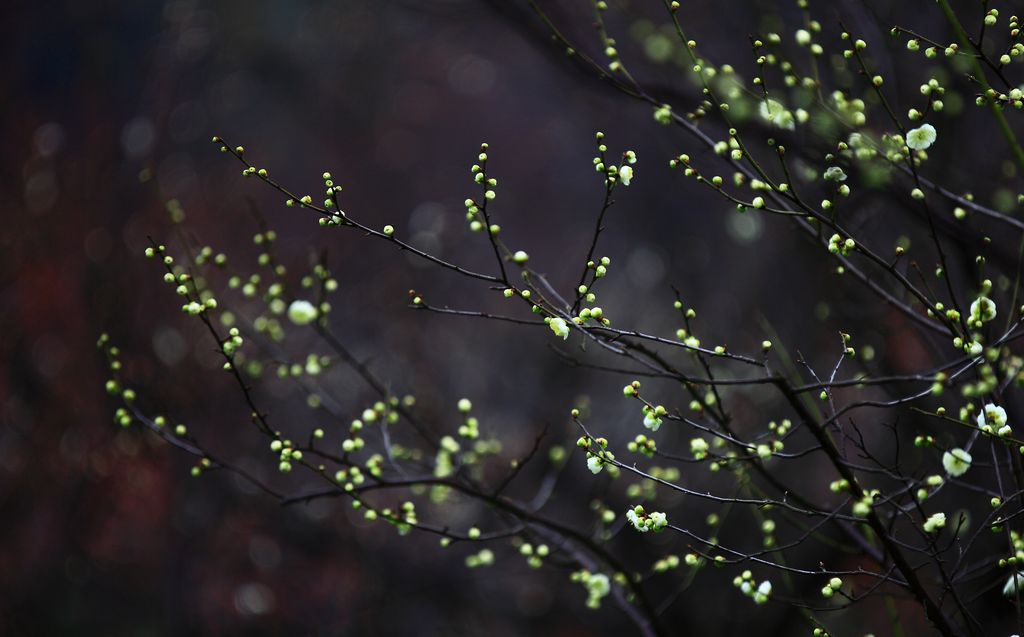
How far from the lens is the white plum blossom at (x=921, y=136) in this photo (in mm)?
1691

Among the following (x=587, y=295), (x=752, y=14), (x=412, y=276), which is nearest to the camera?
(x=587, y=295)

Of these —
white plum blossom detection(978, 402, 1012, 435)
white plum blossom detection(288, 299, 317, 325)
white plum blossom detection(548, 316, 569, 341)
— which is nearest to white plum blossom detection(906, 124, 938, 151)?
white plum blossom detection(978, 402, 1012, 435)

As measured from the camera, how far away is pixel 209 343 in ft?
18.4

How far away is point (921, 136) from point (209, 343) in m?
4.88

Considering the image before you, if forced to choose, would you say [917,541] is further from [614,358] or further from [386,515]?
[386,515]

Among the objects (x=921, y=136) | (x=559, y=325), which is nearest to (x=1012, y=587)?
(x=921, y=136)

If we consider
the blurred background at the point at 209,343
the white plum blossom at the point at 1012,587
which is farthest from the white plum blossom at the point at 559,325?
the blurred background at the point at 209,343

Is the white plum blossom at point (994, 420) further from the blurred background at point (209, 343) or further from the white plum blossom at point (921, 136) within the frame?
the blurred background at point (209, 343)

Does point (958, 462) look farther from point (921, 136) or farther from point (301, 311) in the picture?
point (301, 311)

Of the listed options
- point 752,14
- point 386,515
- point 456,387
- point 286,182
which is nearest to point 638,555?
point 456,387

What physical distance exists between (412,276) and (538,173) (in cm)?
256

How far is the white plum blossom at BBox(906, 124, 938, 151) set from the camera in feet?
5.55

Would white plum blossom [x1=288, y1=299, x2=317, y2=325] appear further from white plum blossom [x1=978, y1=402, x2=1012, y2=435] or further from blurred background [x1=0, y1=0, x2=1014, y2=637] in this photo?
blurred background [x1=0, y1=0, x2=1014, y2=637]

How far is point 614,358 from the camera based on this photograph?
6582 mm
